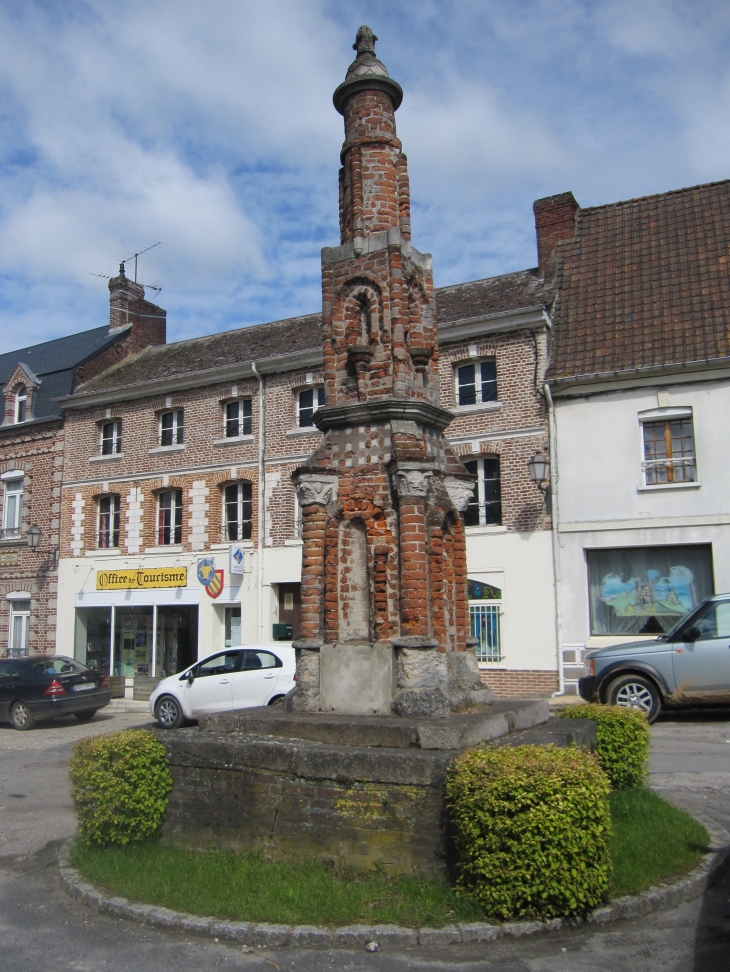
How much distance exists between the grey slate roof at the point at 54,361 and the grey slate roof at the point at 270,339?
782mm

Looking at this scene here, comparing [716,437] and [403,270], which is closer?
[403,270]

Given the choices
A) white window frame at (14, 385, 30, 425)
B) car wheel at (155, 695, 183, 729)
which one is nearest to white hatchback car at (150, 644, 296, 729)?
car wheel at (155, 695, 183, 729)

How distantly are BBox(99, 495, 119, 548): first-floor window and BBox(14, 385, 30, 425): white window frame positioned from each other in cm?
458

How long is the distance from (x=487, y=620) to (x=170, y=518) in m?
9.57

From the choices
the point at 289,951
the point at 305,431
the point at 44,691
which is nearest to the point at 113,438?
the point at 305,431

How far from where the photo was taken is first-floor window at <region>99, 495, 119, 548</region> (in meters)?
24.2

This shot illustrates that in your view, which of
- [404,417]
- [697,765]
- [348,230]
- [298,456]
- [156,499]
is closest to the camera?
[404,417]

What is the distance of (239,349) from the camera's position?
24.1 meters

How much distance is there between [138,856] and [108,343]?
22.7m

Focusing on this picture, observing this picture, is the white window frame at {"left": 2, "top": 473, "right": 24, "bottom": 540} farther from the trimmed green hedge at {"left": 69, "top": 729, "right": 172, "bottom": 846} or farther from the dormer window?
the trimmed green hedge at {"left": 69, "top": 729, "right": 172, "bottom": 846}

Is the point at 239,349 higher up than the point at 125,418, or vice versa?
the point at 239,349

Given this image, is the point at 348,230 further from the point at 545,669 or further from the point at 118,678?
the point at 118,678

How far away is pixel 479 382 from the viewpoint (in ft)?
63.6

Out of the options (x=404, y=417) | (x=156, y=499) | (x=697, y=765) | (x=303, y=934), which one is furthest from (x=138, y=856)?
(x=156, y=499)
